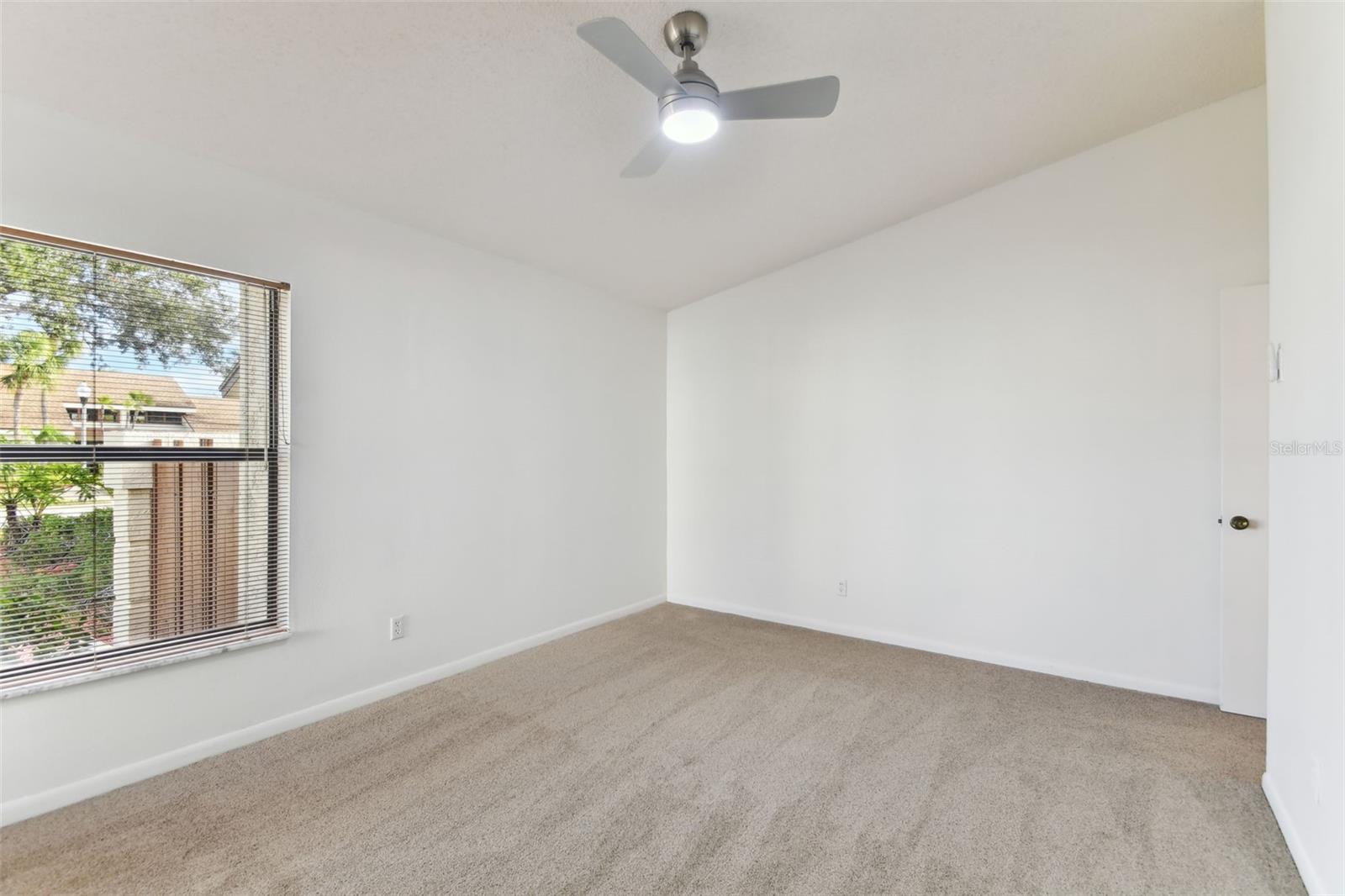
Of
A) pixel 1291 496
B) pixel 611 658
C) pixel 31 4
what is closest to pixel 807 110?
pixel 1291 496

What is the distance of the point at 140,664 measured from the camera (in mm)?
2314

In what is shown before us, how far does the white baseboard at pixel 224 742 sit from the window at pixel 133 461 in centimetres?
39

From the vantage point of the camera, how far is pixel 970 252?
3.73 m

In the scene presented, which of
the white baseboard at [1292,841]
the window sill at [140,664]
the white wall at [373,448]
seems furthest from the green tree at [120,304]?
the white baseboard at [1292,841]

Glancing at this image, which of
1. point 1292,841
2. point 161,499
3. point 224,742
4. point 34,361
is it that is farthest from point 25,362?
point 1292,841

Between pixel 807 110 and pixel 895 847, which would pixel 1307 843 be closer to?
pixel 895 847

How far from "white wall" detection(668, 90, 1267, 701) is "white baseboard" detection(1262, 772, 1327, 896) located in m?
1.07

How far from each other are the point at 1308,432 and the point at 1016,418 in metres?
1.80

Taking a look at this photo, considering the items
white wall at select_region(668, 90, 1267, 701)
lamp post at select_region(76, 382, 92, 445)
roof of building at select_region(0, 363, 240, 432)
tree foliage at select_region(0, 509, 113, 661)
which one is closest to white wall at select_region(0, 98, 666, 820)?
tree foliage at select_region(0, 509, 113, 661)

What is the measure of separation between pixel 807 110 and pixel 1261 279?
8.68ft

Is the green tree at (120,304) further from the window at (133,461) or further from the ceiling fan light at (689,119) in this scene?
the ceiling fan light at (689,119)

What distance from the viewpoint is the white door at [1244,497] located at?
9.45 ft

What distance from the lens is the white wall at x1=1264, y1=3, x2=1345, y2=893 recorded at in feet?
5.11

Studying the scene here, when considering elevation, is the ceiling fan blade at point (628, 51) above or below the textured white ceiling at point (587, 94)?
below
